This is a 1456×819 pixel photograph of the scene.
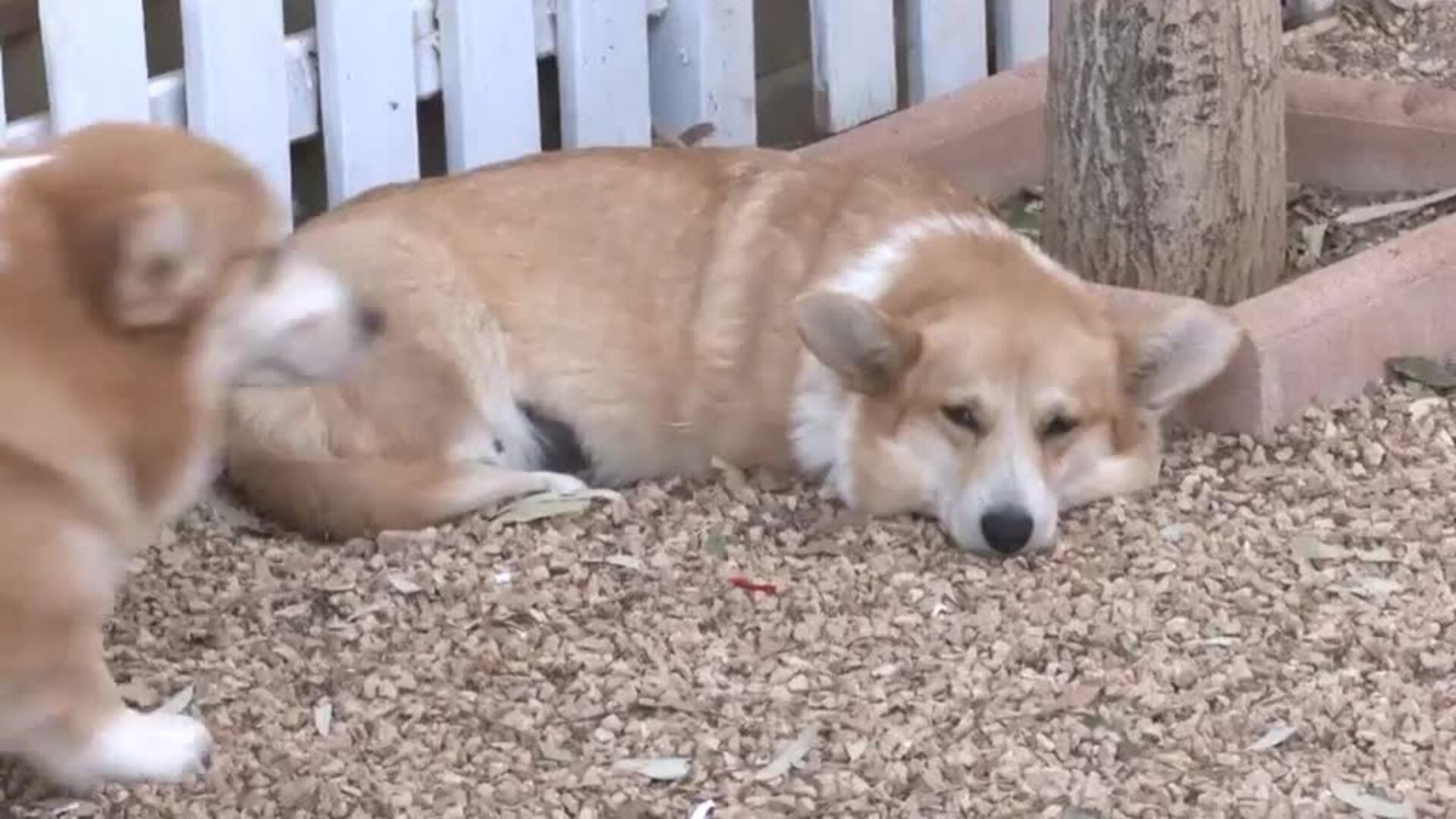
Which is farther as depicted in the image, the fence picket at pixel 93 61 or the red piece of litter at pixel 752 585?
the fence picket at pixel 93 61

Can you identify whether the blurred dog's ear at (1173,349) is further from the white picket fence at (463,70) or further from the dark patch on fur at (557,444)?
the white picket fence at (463,70)

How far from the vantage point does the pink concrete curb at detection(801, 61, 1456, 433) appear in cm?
386

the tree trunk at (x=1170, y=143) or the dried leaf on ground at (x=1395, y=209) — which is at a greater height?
the tree trunk at (x=1170, y=143)

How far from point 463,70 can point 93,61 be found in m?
0.73

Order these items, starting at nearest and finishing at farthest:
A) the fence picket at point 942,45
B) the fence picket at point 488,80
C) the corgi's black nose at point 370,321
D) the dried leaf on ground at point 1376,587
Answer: the corgi's black nose at point 370,321
the dried leaf on ground at point 1376,587
the fence picket at point 488,80
the fence picket at point 942,45

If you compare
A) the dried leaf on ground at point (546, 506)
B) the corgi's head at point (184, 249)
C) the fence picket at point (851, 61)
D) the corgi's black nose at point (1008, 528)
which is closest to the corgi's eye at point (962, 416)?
the corgi's black nose at point (1008, 528)

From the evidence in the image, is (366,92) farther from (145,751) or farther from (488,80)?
(145,751)

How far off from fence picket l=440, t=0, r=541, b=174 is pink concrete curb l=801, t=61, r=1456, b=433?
0.51m

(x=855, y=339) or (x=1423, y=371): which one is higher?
(x=855, y=339)

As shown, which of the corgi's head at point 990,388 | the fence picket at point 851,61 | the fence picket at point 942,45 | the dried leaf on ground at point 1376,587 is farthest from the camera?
the fence picket at point 942,45

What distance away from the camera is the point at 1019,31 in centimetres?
537

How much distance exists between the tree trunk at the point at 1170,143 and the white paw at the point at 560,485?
959 mm

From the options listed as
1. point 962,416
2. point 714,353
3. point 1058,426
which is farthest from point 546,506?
point 1058,426

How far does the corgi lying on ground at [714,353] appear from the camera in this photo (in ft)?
12.0
